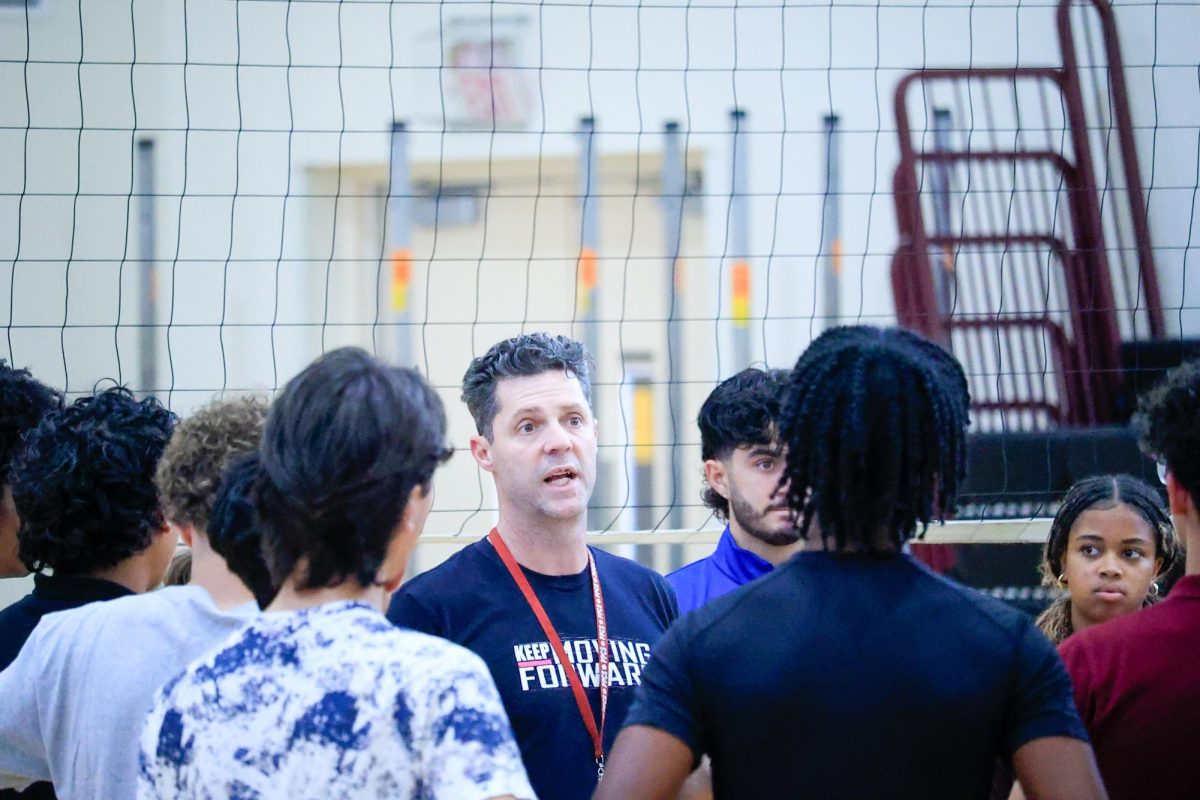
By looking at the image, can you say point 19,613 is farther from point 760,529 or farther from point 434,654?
point 760,529

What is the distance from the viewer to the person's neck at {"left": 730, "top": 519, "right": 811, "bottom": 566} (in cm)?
297

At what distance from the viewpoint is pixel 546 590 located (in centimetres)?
246

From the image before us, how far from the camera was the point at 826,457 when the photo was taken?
5.66 ft

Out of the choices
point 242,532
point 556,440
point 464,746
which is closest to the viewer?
point 464,746

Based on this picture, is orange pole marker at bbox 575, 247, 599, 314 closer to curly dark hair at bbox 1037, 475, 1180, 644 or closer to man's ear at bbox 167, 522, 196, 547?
curly dark hair at bbox 1037, 475, 1180, 644

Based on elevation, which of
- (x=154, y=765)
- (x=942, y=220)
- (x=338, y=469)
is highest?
(x=942, y=220)

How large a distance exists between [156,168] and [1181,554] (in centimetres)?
497

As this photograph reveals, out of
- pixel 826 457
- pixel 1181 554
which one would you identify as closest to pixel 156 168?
pixel 1181 554

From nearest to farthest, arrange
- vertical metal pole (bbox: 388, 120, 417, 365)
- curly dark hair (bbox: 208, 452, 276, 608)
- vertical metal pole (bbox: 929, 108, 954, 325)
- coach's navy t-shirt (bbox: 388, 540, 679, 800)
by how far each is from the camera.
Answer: curly dark hair (bbox: 208, 452, 276, 608) < coach's navy t-shirt (bbox: 388, 540, 679, 800) < vertical metal pole (bbox: 929, 108, 954, 325) < vertical metal pole (bbox: 388, 120, 417, 365)

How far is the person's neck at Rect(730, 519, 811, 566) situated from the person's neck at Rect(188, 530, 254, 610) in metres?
1.34

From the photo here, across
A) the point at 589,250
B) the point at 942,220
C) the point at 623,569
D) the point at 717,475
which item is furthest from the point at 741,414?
the point at 942,220

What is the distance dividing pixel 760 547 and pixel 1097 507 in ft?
2.45

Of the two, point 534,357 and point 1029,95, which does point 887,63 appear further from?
point 534,357

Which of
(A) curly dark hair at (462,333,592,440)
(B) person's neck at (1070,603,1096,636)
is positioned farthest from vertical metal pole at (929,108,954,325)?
(A) curly dark hair at (462,333,592,440)
